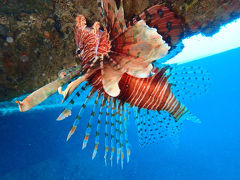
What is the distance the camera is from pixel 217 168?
2911 centimetres

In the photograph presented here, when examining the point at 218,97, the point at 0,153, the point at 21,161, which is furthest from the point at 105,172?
the point at 218,97

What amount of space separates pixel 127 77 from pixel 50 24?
4.86ft

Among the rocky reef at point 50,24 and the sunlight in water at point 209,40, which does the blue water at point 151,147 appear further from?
the rocky reef at point 50,24

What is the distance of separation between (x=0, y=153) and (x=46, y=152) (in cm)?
333

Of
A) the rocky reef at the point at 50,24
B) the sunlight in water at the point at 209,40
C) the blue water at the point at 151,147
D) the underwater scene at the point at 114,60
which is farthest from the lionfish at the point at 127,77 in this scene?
the blue water at the point at 151,147

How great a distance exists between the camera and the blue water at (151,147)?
34.2ft

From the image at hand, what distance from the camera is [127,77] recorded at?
5.72 feet

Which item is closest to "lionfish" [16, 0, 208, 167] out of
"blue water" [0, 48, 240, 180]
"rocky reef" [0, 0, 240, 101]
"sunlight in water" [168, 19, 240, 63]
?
"rocky reef" [0, 0, 240, 101]

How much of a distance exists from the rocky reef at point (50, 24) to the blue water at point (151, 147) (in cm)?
555

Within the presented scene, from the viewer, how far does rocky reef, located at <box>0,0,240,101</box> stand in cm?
212

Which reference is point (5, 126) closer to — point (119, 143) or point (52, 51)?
point (52, 51)

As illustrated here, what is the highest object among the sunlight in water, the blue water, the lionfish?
the sunlight in water

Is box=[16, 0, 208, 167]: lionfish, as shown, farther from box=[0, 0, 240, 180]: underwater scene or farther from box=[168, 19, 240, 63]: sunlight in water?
box=[168, 19, 240, 63]: sunlight in water

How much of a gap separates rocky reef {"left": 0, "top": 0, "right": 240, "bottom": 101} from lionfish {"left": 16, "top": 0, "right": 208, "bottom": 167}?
0.27 meters
